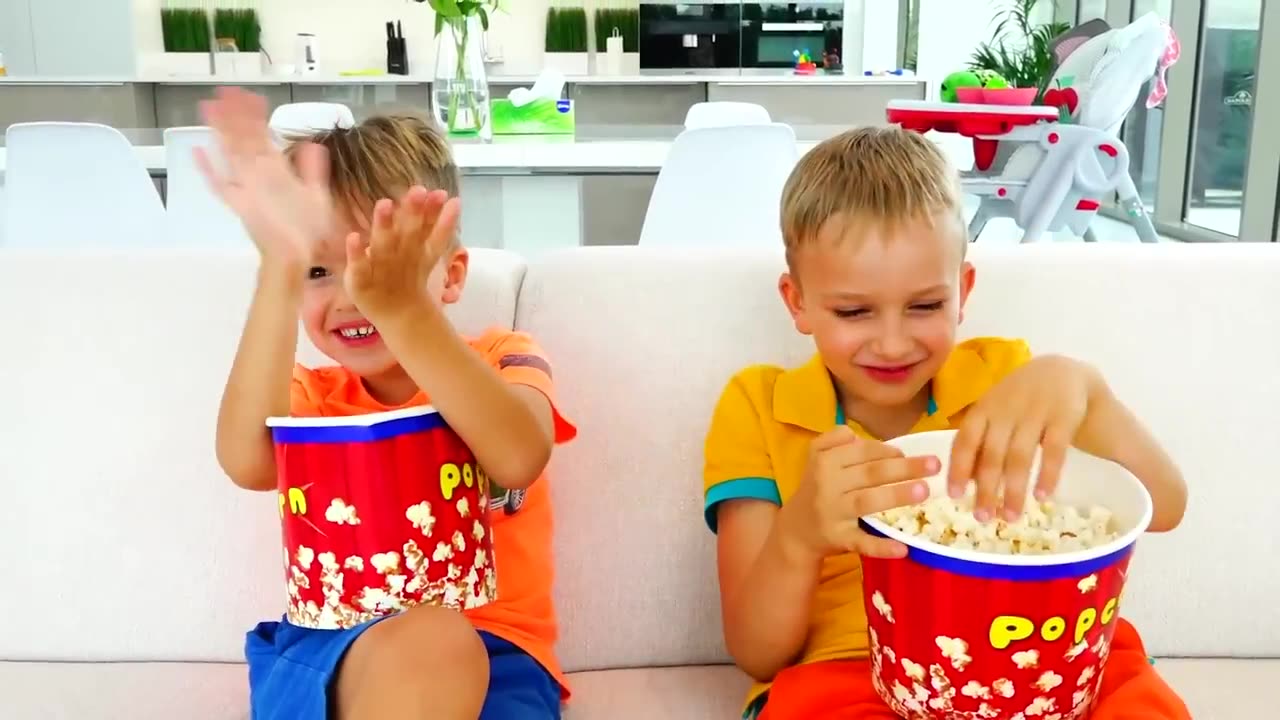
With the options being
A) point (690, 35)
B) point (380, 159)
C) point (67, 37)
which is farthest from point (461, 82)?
point (67, 37)

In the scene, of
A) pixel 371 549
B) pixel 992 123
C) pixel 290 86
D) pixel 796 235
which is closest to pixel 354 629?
pixel 371 549

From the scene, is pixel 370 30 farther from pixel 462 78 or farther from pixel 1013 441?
pixel 1013 441

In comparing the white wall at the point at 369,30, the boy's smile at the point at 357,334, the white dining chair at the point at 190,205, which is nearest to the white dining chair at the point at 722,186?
the white dining chair at the point at 190,205

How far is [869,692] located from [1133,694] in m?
0.22

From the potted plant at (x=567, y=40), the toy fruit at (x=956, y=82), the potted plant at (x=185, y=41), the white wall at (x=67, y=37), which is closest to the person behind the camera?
the toy fruit at (x=956, y=82)

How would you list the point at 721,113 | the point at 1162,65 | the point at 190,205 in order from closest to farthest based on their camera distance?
the point at 190,205
the point at 721,113
the point at 1162,65

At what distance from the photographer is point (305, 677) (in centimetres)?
98

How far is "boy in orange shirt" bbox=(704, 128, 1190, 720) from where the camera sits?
0.85 meters

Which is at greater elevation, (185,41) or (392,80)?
(185,41)

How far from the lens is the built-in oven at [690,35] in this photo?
730 cm

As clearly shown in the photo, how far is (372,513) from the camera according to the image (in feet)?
2.75

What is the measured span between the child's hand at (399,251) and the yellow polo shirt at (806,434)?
0.38m

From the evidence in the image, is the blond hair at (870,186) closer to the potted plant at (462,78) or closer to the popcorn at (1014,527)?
the popcorn at (1014,527)

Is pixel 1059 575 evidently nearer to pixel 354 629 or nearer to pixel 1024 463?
pixel 1024 463
